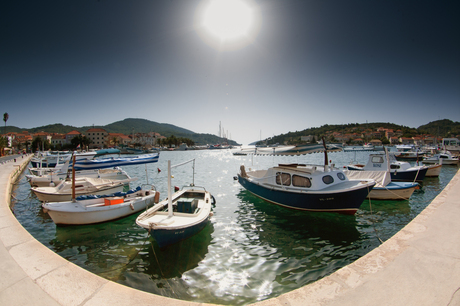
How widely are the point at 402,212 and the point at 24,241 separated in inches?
732

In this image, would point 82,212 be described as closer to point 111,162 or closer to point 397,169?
point 111,162

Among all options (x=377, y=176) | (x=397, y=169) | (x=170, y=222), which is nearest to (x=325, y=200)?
(x=377, y=176)

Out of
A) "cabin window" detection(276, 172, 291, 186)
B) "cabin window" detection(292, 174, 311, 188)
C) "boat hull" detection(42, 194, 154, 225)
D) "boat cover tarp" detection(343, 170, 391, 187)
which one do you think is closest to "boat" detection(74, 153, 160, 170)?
"boat hull" detection(42, 194, 154, 225)

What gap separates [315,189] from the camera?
1223 centimetres

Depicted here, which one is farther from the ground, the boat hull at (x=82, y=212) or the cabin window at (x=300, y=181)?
the cabin window at (x=300, y=181)

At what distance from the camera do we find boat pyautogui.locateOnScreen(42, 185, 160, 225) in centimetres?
1051

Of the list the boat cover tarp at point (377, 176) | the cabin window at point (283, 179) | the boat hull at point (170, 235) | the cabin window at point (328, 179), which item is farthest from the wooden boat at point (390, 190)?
the boat hull at point (170, 235)

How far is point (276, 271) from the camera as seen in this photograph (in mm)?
7188

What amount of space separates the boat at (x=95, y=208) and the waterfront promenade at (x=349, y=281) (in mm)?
5293

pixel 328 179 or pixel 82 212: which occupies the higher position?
pixel 328 179

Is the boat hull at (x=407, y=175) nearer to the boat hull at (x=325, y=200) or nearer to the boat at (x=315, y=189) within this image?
the boat at (x=315, y=189)

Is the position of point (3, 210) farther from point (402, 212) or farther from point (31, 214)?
point (402, 212)

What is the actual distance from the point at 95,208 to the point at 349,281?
464 inches

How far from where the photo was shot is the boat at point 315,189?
11.5 meters
